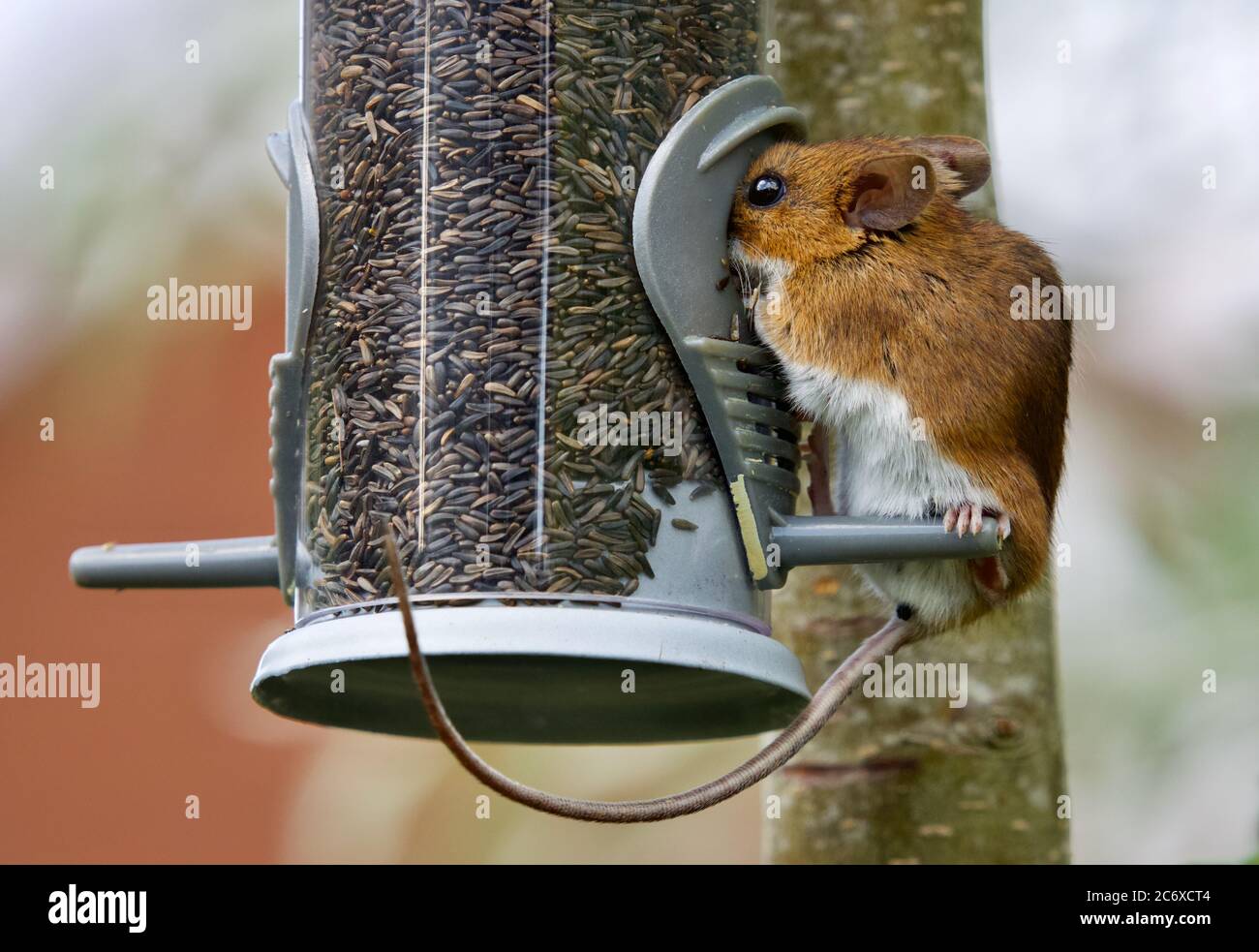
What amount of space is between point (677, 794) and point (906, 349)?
1.35 m

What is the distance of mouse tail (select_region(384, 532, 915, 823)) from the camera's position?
10.2 ft

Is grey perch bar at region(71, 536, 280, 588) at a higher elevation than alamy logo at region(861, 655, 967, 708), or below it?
higher

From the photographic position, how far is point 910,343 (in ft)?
14.7

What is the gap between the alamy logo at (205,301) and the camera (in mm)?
7410

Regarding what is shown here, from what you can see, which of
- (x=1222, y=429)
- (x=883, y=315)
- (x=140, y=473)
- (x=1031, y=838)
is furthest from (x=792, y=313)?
(x=140, y=473)

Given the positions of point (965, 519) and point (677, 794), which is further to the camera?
point (965, 519)

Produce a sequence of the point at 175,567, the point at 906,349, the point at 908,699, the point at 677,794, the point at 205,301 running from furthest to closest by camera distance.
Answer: the point at 205,301 → the point at 908,699 → the point at 906,349 → the point at 175,567 → the point at 677,794

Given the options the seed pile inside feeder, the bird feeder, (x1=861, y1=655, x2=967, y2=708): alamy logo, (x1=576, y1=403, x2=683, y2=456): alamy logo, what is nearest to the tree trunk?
(x1=861, y1=655, x2=967, y2=708): alamy logo

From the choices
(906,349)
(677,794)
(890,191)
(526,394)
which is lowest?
(677,794)

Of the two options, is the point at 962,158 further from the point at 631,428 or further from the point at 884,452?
the point at 631,428
